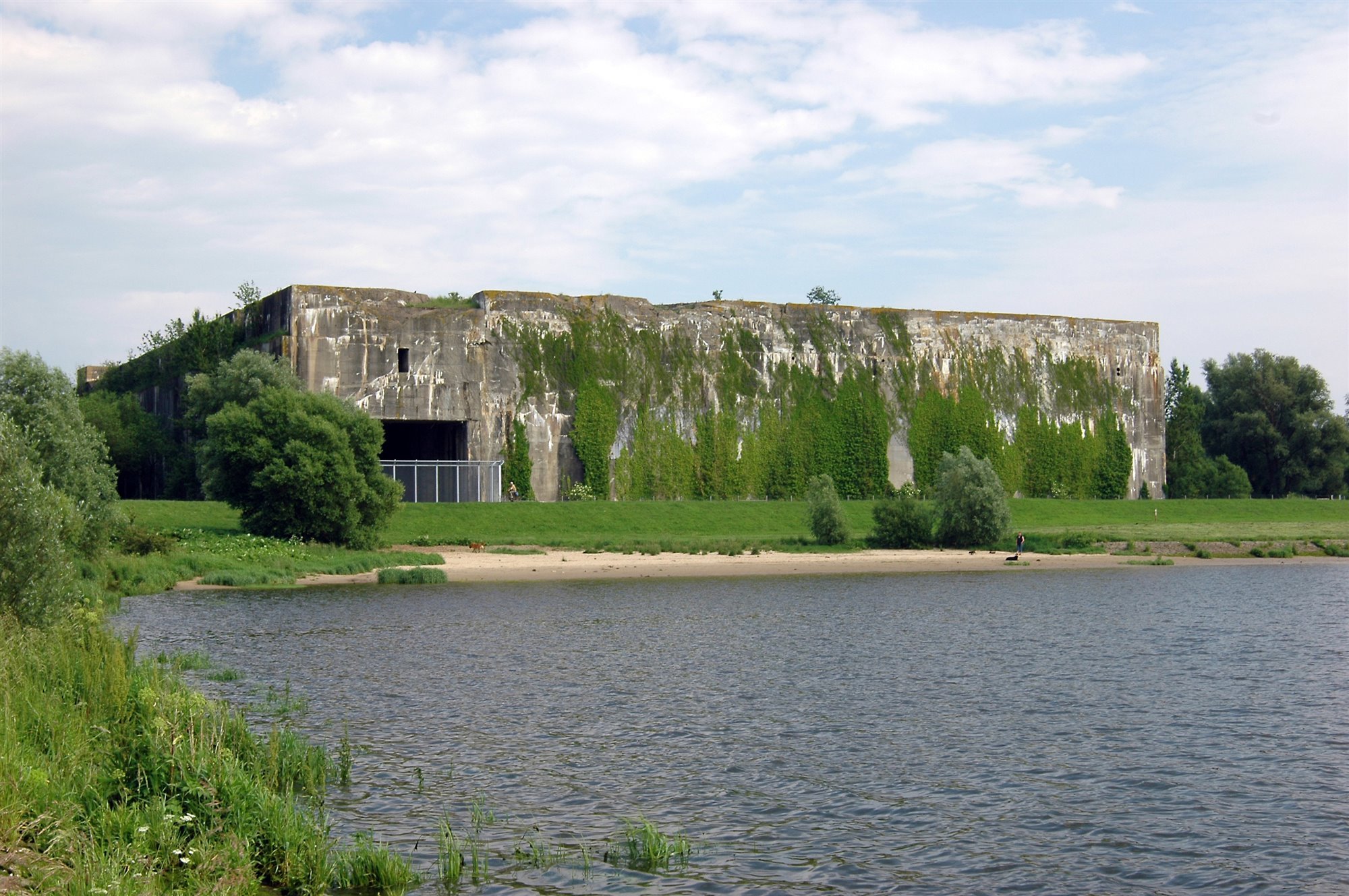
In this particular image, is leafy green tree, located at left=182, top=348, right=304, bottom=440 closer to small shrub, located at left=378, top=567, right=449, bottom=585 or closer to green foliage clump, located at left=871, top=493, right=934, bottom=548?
small shrub, located at left=378, top=567, right=449, bottom=585

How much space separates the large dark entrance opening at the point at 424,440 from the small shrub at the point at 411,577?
69.7ft

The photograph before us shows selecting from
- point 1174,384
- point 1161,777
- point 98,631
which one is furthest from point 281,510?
point 1174,384

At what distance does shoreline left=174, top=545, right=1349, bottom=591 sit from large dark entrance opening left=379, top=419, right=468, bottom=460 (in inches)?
553

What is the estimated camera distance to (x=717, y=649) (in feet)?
72.9

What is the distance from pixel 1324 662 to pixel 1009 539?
26.8m

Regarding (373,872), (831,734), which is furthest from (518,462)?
(373,872)

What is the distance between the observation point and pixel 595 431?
5803 cm

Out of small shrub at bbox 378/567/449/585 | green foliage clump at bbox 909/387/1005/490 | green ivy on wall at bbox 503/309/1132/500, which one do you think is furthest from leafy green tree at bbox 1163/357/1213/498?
small shrub at bbox 378/567/449/585

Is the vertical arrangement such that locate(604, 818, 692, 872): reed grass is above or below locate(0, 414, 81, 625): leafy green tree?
below

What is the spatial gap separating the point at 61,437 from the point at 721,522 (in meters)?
27.7

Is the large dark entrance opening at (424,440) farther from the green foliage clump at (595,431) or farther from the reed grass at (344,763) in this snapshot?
the reed grass at (344,763)

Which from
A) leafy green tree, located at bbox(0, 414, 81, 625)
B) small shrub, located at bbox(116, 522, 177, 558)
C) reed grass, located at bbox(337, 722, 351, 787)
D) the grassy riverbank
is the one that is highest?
leafy green tree, located at bbox(0, 414, 81, 625)

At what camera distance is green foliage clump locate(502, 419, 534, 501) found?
5578 centimetres

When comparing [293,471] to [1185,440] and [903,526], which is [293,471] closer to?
[903,526]
